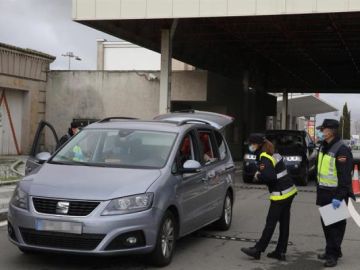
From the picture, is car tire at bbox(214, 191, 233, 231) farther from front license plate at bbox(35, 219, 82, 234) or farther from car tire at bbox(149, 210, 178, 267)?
front license plate at bbox(35, 219, 82, 234)

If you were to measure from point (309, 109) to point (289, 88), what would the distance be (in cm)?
1562

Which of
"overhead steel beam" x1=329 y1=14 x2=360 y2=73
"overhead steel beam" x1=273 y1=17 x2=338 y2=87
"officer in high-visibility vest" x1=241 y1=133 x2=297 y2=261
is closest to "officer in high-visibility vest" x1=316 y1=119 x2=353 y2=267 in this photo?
"officer in high-visibility vest" x1=241 y1=133 x2=297 y2=261

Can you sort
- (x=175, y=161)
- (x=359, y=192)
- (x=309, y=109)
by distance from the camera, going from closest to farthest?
(x=175, y=161) → (x=359, y=192) → (x=309, y=109)

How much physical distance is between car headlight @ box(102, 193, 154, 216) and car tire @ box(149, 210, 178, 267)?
1.23 ft

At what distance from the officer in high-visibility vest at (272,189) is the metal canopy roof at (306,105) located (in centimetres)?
4707

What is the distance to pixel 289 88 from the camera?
162ft

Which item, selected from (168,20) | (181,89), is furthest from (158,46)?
(168,20)

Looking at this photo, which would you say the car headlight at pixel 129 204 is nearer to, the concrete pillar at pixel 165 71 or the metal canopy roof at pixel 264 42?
the metal canopy roof at pixel 264 42

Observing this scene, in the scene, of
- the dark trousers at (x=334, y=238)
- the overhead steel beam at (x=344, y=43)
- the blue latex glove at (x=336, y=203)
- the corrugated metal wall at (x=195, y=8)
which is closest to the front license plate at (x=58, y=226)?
the blue latex glove at (x=336, y=203)

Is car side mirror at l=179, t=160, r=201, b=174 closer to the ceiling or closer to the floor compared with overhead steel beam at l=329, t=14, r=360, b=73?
closer to the floor

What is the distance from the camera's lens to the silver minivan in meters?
6.18

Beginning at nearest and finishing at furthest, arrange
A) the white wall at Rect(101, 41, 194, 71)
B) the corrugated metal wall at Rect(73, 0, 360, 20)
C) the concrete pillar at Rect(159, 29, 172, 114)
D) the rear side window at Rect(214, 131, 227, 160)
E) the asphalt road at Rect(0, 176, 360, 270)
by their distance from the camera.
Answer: the asphalt road at Rect(0, 176, 360, 270) < the rear side window at Rect(214, 131, 227, 160) < the corrugated metal wall at Rect(73, 0, 360, 20) < the concrete pillar at Rect(159, 29, 172, 114) < the white wall at Rect(101, 41, 194, 71)

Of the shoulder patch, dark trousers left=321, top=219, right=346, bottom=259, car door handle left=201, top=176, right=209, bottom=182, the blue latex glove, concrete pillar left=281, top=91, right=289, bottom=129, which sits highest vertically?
concrete pillar left=281, top=91, right=289, bottom=129

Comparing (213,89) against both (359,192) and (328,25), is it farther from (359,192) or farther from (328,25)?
(359,192)
